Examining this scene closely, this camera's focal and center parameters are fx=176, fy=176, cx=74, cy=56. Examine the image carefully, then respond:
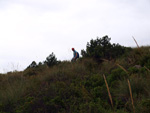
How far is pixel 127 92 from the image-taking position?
558 cm

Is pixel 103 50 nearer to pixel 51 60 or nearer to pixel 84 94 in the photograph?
pixel 51 60

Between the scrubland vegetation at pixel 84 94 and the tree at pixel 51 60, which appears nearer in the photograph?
the scrubland vegetation at pixel 84 94

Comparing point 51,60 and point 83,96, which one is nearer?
point 83,96

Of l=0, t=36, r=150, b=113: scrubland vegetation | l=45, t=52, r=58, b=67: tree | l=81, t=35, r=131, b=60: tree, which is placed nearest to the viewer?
l=0, t=36, r=150, b=113: scrubland vegetation

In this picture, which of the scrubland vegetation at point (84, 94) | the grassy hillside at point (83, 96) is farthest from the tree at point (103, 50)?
the grassy hillside at point (83, 96)

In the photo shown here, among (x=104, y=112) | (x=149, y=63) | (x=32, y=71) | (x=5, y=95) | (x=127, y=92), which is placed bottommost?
(x=104, y=112)

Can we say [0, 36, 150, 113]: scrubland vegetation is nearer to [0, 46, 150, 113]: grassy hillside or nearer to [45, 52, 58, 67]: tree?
[0, 46, 150, 113]: grassy hillside

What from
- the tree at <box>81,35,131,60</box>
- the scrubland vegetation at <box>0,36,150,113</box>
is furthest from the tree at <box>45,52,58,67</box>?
the scrubland vegetation at <box>0,36,150,113</box>

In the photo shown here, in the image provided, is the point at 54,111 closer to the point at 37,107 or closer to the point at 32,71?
the point at 37,107


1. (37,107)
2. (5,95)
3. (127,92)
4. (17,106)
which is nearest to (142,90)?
A: (127,92)

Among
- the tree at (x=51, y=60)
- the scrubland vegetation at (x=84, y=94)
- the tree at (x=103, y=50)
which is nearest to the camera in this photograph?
the scrubland vegetation at (x=84, y=94)

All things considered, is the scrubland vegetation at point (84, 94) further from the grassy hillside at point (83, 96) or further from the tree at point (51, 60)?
the tree at point (51, 60)

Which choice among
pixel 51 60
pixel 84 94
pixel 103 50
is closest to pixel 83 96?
pixel 84 94

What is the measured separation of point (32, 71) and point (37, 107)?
5.94 meters
